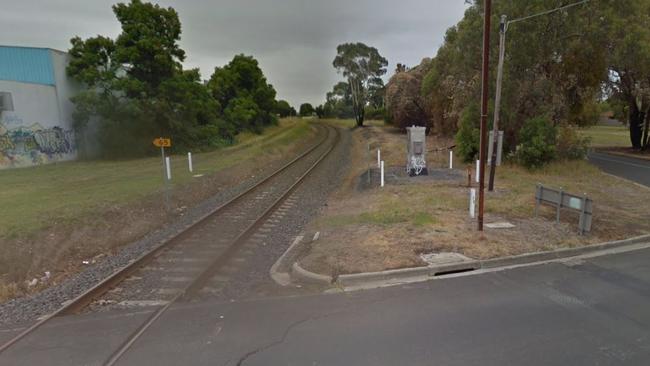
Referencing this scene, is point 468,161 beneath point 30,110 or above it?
beneath

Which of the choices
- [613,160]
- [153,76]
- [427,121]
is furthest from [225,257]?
[427,121]

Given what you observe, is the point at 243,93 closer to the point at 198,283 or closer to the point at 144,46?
the point at 144,46

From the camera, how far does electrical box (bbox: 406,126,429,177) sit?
15.9 meters

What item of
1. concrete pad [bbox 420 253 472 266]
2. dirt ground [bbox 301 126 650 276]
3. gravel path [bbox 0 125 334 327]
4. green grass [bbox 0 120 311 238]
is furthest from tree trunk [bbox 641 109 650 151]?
gravel path [bbox 0 125 334 327]

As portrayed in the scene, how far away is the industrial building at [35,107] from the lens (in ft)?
66.8

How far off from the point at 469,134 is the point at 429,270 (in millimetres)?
15445

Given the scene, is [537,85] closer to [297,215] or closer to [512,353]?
[297,215]

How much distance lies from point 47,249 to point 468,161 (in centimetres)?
1921

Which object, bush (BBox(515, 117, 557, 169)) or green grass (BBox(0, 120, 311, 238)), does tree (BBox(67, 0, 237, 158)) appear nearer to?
green grass (BBox(0, 120, 311, 238))

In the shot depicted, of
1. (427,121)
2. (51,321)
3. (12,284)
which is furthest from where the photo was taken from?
(427,121)

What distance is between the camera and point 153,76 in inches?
1032

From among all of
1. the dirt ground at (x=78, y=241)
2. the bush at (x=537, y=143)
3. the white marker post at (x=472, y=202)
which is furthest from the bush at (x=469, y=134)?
the dirt ground at (x=78, y=241)

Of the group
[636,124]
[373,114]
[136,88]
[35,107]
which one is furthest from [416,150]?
[373,114]

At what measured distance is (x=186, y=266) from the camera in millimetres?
6891
